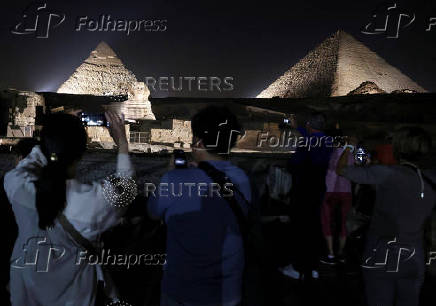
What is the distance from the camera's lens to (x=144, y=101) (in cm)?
2264

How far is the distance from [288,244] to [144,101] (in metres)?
20.3

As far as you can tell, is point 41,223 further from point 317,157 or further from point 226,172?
point 317,157

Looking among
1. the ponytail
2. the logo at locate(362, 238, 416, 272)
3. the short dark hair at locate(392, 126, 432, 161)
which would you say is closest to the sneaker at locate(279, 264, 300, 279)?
the logo at locate(362, 238, 416, 272)

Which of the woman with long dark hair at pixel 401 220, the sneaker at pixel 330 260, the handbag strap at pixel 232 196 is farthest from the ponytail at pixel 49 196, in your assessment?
the sneaker at pixel 330 260

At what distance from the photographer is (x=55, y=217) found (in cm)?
137

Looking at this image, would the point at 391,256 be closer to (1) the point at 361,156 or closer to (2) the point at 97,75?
(1) the point at 361,156

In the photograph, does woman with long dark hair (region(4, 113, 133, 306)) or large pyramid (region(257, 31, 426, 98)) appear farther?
large pyramid (region(257, 31, 426, 98))

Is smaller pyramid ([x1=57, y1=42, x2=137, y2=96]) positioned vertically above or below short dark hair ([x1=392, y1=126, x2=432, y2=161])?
above

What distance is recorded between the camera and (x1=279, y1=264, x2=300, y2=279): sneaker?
10.6 ft

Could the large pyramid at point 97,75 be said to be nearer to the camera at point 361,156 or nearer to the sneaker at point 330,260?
the camera at point 361,156

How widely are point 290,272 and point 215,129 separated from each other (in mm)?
2444

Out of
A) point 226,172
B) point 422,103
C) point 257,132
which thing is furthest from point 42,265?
point 257,132

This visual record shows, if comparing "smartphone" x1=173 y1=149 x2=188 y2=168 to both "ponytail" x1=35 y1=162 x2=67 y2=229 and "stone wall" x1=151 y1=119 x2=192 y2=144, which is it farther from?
"stone wall" x1=151 y1=119 x2=192 y2=144

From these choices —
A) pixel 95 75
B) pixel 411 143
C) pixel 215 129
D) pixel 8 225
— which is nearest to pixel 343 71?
pixel 95 75
